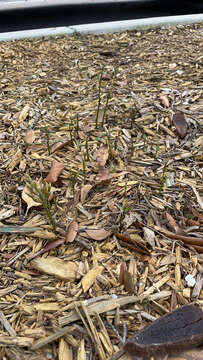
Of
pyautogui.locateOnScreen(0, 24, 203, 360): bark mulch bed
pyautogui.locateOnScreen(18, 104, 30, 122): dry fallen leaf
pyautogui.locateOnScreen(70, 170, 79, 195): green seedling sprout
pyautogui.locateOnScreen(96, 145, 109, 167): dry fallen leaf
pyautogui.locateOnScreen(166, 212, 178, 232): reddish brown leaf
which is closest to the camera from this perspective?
pyautogui.locateOnScreen(0, 24, 203, 360): bark mulch bed

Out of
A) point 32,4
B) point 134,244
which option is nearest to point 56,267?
point 134,244

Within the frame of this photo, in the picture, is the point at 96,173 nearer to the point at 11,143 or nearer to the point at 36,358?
the point at 11,143

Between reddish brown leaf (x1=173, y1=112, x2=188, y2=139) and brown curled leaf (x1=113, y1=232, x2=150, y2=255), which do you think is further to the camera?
reddish brown leaf (x1=173, y1=112, x2=188, y2=139)

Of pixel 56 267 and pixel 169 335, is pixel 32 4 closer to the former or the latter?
pixel 56 267

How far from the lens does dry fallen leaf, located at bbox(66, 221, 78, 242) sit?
166cm

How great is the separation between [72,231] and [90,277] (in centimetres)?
28

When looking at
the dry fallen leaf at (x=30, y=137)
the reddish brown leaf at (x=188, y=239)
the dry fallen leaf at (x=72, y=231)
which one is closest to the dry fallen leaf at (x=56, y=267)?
the dry fallen leaf at (x=72, y=231)

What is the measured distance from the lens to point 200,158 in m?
2.13

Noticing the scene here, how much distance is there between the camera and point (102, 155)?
2.16 m

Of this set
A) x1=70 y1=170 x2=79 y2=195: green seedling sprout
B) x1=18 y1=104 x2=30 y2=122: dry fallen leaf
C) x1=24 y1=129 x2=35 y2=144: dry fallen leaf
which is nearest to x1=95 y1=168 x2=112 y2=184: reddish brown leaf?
x1=70 y1=170 x2=79 y2=195: green seedling sprout

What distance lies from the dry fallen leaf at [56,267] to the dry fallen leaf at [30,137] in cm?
95

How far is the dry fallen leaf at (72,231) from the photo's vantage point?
166 centimetres

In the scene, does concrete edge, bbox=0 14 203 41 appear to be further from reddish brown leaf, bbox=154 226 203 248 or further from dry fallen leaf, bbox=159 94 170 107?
reddish brown leaf, bbox=154 226 203 248

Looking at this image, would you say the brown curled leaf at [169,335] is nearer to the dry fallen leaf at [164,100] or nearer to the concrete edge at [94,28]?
the dry fallen leaf at [164,100]
